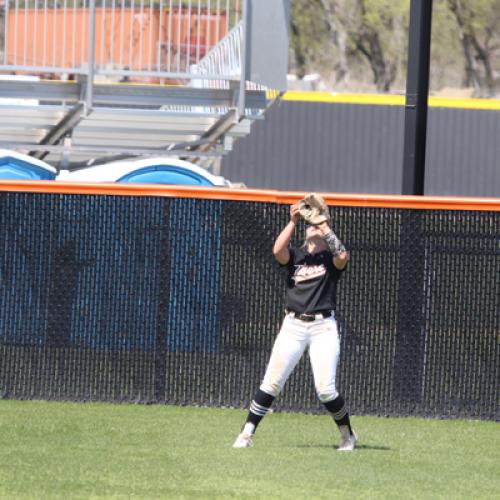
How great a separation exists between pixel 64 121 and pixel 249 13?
243 centimetres

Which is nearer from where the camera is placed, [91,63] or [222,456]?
[222,456]

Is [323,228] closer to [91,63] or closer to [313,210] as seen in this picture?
[313,210]

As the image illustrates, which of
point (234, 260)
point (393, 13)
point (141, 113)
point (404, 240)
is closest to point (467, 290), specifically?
point (404, 240)

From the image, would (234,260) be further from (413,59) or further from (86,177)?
(86,177)

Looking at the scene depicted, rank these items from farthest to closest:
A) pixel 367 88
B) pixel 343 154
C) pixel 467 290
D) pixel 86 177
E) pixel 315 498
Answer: pixel 367 88, pixel 343 154, pixel 86 177, pixel 467 290, pixel 315 498

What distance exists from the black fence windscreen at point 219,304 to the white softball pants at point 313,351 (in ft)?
6.26

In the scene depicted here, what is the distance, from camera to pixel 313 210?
27.9 ft

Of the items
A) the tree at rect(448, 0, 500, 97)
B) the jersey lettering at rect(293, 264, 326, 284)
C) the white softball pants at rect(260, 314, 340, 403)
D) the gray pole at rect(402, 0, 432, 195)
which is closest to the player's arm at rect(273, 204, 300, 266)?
the jersey lettering at rect(293, 264, 326, 284)

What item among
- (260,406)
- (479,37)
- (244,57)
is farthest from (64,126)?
(479,37)

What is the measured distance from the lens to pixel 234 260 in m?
10.6

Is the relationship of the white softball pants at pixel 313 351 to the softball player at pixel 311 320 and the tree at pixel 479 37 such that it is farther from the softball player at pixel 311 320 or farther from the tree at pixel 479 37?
the tree at pixel 479 37

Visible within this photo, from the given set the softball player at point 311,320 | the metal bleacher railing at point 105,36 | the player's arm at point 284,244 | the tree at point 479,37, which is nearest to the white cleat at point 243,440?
the softball player at point 311,320

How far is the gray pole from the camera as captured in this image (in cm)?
1098

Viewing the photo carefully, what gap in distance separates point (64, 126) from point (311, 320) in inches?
265
